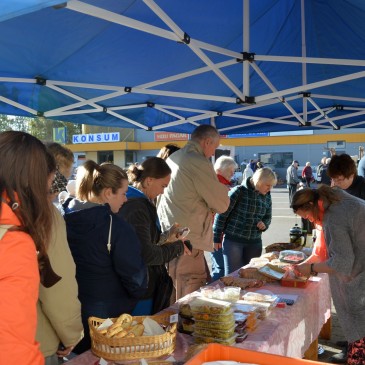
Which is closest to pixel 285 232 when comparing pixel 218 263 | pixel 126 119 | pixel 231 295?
pixel 218 263

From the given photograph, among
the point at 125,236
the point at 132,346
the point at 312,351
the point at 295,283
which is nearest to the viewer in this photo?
the point at 132,346

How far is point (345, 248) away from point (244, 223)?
1.64 meters

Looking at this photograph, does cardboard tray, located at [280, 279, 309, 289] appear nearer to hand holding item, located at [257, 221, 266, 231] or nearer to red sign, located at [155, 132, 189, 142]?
hand holding item, located at [257, 221, 266, 231]

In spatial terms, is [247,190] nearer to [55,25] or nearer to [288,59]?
[288,59]

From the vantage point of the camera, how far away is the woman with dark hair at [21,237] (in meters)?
1.14

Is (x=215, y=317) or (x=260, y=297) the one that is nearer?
(x=215, y=317)

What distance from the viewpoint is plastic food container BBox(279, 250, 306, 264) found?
330 centimetres

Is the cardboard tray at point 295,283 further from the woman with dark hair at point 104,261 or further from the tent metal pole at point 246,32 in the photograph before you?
the tent metal pole at point 246,32

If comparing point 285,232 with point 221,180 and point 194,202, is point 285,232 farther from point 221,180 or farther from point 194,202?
point 194,202

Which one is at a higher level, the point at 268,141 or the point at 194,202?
the point at 268,141

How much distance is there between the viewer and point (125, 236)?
6.36 feet

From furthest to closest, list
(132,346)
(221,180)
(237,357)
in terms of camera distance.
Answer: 1. (221,180)
2. (132,346)
3. (237,357)

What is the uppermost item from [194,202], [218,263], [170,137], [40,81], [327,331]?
[170,137]

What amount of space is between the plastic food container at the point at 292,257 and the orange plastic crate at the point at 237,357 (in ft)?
7.42
